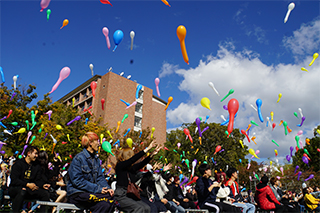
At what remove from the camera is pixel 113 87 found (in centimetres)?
3722

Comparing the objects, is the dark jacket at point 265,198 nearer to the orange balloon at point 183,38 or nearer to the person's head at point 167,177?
the person's head at point 167,177

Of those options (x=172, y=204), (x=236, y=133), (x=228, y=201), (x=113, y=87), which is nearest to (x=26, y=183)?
(x=172, y=204)

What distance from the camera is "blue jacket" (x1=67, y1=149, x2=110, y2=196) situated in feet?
10.2

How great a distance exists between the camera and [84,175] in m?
3.23

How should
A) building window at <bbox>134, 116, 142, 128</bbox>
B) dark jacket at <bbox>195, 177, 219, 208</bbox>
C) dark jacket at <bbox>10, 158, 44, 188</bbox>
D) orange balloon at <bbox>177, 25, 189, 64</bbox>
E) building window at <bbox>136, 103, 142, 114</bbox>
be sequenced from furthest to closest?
1. building window at <bbox>136, 103, 142, 114</bbox>
2. building window at <bbox>134, 116, 142, 128</bbox>
3. dark jacket at <bbox>195, 177, 219, 208</bbox>
4. orange balloon at <bbox>177, 25, 189, 64</bbox>
5. dark jacket at <bbox>10, 158, 44, 188</bbox>

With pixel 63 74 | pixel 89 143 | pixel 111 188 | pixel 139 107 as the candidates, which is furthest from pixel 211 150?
pixel 89 143

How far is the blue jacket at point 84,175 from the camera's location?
3107mm

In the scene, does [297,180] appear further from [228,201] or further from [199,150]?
[228,201]

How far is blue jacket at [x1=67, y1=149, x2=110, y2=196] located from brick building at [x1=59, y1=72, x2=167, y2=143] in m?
31.8

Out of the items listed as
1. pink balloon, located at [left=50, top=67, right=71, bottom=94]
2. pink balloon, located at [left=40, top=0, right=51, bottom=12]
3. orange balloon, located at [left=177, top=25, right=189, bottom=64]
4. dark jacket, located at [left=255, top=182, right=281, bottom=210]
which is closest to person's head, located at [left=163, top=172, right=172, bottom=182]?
dark jacket, located at [left=255, top=182, right=281, bottom=210]

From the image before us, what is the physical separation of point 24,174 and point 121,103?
33.3 metres

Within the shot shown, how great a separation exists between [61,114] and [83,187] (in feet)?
70.0

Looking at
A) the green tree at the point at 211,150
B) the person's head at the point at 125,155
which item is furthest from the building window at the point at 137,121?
the person's head at the point at 125,155

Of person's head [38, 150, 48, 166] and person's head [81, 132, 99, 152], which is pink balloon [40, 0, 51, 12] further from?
person's head [81, 132, 99, 152]
